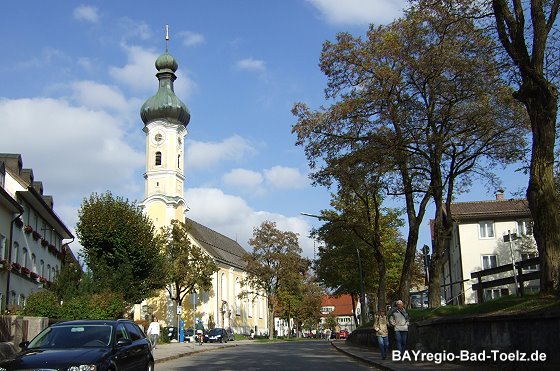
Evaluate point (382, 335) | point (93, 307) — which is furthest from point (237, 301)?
point (382, 335)

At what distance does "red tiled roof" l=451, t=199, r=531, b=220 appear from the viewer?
49.0 m

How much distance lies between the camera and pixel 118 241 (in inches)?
1492

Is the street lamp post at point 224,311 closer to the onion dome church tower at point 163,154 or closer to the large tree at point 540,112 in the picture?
the onion dome church tower at point 163,154

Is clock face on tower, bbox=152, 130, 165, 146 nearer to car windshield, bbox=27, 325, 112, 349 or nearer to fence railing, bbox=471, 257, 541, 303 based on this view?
fence railing, bbox=471, 257, 541, 303

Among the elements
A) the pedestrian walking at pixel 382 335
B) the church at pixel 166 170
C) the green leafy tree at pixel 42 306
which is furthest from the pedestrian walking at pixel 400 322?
the church at pixel 166 170

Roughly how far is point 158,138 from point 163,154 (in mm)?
2053

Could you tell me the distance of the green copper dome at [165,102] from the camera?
71.2 m

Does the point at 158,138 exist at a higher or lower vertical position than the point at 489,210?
higher

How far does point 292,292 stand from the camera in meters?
64.3

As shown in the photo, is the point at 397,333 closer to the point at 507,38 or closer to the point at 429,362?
the point at 429,362

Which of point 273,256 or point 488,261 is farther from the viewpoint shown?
point 273,256

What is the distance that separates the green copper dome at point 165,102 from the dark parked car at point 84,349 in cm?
6068

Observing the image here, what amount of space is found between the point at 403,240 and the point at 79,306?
31878 millimetres

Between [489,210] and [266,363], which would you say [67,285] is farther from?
[489,210]
